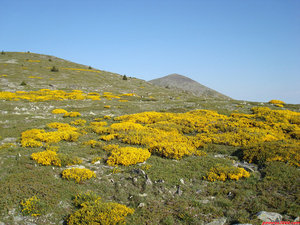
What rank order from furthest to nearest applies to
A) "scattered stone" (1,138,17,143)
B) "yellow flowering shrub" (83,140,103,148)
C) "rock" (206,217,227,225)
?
"scattered stone" (1,138,17,143) → "yellow flowering shrub" (83,140,103,148) → "rock" (206,217,227,225)

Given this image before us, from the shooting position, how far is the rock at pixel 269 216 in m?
6.27

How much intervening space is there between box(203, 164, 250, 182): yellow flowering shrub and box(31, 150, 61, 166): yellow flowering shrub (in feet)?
24.1

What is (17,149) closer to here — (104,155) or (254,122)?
(104,155)

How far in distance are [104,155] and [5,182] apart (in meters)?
4.81

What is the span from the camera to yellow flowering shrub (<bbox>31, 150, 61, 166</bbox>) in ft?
31.5

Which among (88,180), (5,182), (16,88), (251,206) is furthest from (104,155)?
(16,88)

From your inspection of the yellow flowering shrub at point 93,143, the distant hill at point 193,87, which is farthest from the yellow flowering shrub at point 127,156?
the distant hill at point 193,87

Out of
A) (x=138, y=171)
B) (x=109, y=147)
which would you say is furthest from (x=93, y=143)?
(x=138, y=171)

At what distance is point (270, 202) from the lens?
7184 mm

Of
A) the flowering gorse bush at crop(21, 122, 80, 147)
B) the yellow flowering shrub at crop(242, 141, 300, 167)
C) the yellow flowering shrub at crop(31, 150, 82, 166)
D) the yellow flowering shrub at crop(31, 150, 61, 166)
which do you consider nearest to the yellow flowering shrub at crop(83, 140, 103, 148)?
the flowering gorse bush at crop(21, 122, 80, 147)

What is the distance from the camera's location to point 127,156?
10555mm

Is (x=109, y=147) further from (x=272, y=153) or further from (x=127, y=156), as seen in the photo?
(x=272, y=153)

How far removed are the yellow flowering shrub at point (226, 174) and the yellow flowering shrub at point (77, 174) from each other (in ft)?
17.6

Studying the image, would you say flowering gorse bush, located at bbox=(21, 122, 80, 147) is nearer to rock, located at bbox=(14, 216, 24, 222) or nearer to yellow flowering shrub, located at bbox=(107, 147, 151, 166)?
yellow flowering shrub, located at bbox=(107, 147, 151, 166)
